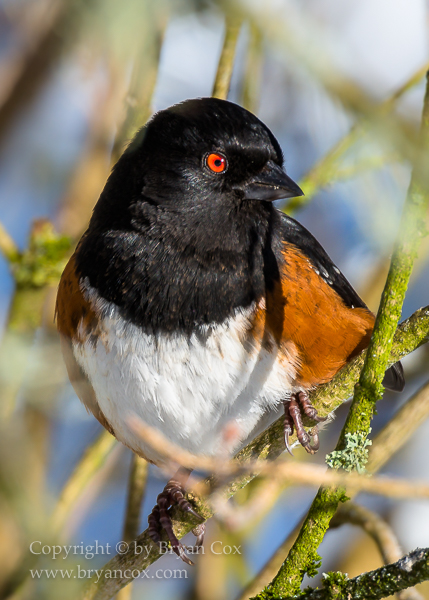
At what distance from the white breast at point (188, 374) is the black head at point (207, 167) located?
396 millimetres

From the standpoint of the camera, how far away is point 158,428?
105 inches

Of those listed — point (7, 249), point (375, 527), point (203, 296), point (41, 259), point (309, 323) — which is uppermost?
point (7, 249)

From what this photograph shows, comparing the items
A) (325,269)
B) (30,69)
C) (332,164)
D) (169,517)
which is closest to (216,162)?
(325,269)

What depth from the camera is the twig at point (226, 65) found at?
9.58ft

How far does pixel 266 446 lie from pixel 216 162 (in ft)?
3.33

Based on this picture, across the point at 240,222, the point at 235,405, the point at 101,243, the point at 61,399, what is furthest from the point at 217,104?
the point at 61,399

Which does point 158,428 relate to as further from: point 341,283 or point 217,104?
point 217,104

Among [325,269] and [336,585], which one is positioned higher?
[325,269]

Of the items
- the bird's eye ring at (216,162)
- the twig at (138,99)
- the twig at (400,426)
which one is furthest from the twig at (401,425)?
the twig at (138,99)

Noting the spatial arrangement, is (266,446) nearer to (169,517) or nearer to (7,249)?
(169,517)

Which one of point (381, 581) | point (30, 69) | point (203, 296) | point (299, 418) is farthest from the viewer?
point (30, 69)

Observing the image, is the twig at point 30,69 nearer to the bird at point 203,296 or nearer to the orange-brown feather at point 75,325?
the bird at point 203,296

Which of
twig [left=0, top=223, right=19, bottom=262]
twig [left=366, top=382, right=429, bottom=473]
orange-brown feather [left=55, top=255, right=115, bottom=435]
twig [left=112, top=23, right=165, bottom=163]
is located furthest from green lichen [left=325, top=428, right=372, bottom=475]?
twig [left=0, top=223, right=19, bottom=262]

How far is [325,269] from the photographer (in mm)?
2738
